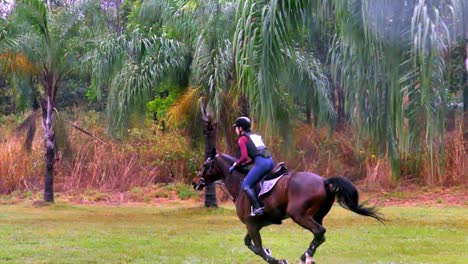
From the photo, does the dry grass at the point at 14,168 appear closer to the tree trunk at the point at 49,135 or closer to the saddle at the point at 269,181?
the tree trunk at the point at 49,135

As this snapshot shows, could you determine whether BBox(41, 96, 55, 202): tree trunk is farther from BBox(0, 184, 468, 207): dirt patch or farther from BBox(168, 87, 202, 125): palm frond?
BBox(168, 87, 202, 125): palm frond

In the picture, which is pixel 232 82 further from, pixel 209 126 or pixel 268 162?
pixel 268 162

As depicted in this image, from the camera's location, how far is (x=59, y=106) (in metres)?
35.6

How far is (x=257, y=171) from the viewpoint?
11.0 m

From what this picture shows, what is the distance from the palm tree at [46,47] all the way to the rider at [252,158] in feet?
36.1

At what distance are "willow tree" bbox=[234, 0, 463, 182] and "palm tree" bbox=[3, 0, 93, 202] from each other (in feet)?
40.9

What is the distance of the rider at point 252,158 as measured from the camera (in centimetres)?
1093

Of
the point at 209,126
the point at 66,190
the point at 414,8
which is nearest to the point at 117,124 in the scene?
the point at 209,126

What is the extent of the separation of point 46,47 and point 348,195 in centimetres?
1338

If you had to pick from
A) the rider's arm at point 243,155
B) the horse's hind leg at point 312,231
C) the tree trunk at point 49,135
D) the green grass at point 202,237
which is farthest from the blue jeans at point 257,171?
the tree trunk at point 49,135

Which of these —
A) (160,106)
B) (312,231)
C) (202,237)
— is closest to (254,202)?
(312,231)

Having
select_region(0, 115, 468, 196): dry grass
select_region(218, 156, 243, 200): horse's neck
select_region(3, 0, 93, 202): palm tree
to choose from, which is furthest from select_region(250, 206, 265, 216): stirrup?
select_region(0, 115, 468, 196): dry grass

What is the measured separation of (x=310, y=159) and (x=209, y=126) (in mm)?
7949

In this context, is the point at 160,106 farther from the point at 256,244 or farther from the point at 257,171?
the point at 256,244
